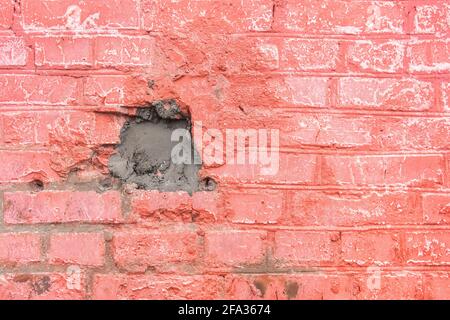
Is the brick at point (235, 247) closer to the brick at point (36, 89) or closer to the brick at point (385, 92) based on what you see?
the brick at point (385, 92)

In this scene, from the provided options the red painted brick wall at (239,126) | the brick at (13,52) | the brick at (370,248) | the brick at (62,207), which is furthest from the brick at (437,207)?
the brick at (13,52)

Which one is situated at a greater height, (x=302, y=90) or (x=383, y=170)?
(x=302, y=90)

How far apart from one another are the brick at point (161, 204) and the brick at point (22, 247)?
12.3 inches

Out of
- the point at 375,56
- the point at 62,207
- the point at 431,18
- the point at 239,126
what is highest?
the point at 431,18

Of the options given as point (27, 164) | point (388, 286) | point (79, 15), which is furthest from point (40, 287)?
point (388, 286)

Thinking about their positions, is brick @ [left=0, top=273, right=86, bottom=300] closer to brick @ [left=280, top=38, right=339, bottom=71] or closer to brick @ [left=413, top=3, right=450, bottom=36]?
brick @ [left=280, top=38, right=339, bottom=71]

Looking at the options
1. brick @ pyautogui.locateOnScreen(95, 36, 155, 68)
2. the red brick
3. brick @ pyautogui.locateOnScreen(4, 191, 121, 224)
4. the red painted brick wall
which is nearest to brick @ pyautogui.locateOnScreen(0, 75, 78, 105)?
the red painted brick wall

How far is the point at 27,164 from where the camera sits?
1.62m

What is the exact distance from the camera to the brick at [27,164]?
1619mm

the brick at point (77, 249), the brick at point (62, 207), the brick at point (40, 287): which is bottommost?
the brick at point (40, 287)

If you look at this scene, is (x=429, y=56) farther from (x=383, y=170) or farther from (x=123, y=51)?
(x=123, y=51)

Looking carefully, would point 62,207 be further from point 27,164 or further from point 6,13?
point 6,13

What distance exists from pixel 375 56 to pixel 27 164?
1.08m

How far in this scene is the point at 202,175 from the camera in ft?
5.32
